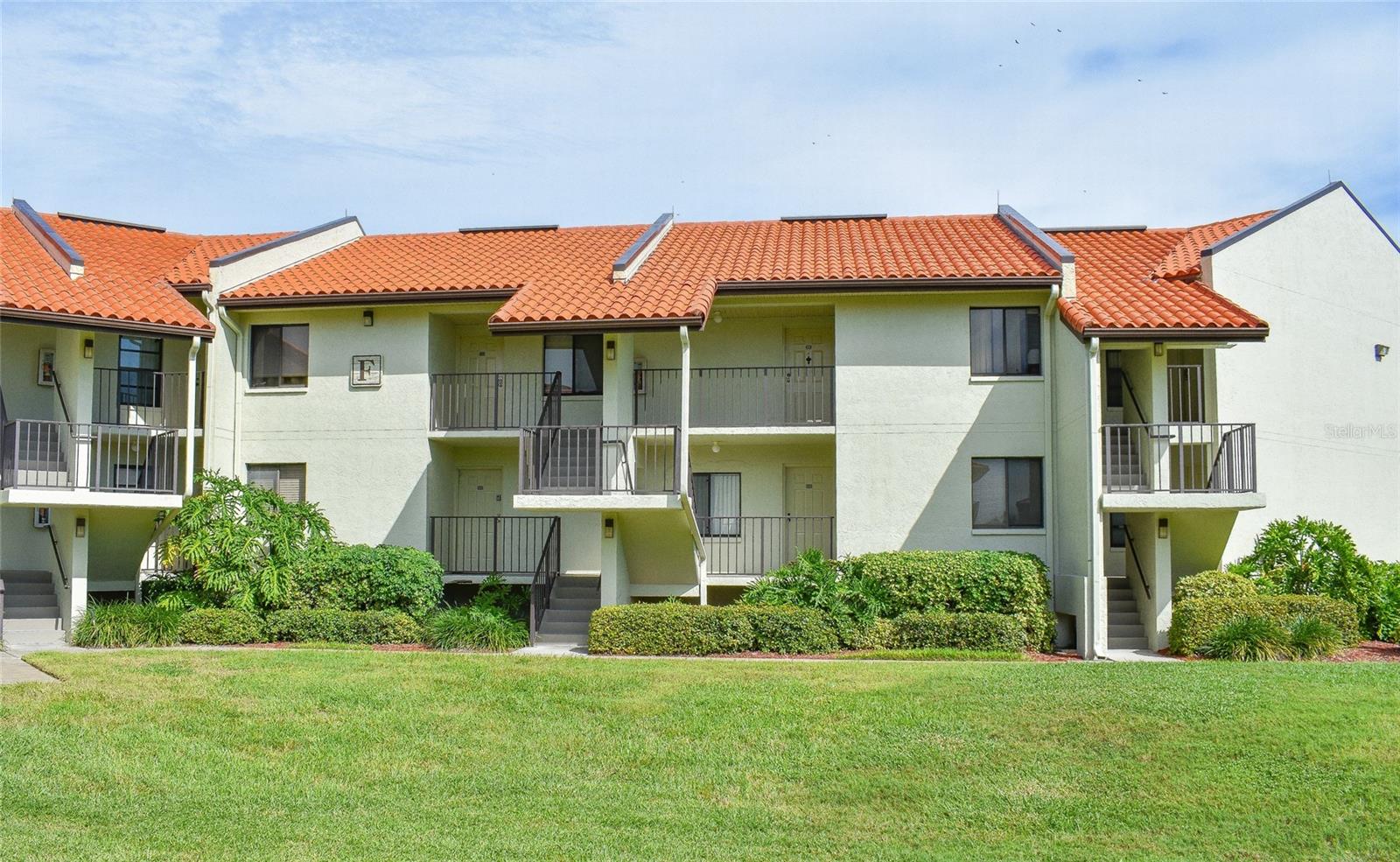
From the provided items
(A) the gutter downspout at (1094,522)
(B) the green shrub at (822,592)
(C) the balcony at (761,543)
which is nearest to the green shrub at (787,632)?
(B) the green shrub at (822,592)

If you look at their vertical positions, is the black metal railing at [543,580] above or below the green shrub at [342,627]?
above

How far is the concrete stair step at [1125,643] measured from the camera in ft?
68.8

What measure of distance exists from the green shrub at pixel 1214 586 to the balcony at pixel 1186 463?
4.00 ft

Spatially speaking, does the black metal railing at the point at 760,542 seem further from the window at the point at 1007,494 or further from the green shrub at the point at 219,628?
the green shrub at the point at 219,628

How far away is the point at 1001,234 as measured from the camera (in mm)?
25594

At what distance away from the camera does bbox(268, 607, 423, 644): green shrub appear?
20828 mm

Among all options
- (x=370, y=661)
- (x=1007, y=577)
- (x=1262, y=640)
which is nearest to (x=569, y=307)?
(x=370, y=661)

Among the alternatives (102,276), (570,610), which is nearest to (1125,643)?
(570,610)

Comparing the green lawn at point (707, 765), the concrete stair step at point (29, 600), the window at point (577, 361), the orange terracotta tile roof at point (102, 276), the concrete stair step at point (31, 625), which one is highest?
the orange terracotta tile roof at point (102, 276)

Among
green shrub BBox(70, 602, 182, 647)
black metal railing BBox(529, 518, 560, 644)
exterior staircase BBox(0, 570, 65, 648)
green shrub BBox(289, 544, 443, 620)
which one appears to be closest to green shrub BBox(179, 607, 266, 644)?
green shrub BBox(70, 602, 182, 647)

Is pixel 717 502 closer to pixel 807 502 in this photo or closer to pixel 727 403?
pixel 807 502

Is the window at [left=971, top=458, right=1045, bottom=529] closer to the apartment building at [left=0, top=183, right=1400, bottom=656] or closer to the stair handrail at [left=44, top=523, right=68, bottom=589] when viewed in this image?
the apartment building at [left=0, top=183, right=1400, bottom=656]

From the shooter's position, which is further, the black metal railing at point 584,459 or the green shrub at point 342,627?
the black metal railing at point 584,459

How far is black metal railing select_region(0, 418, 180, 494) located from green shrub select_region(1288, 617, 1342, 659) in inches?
699
